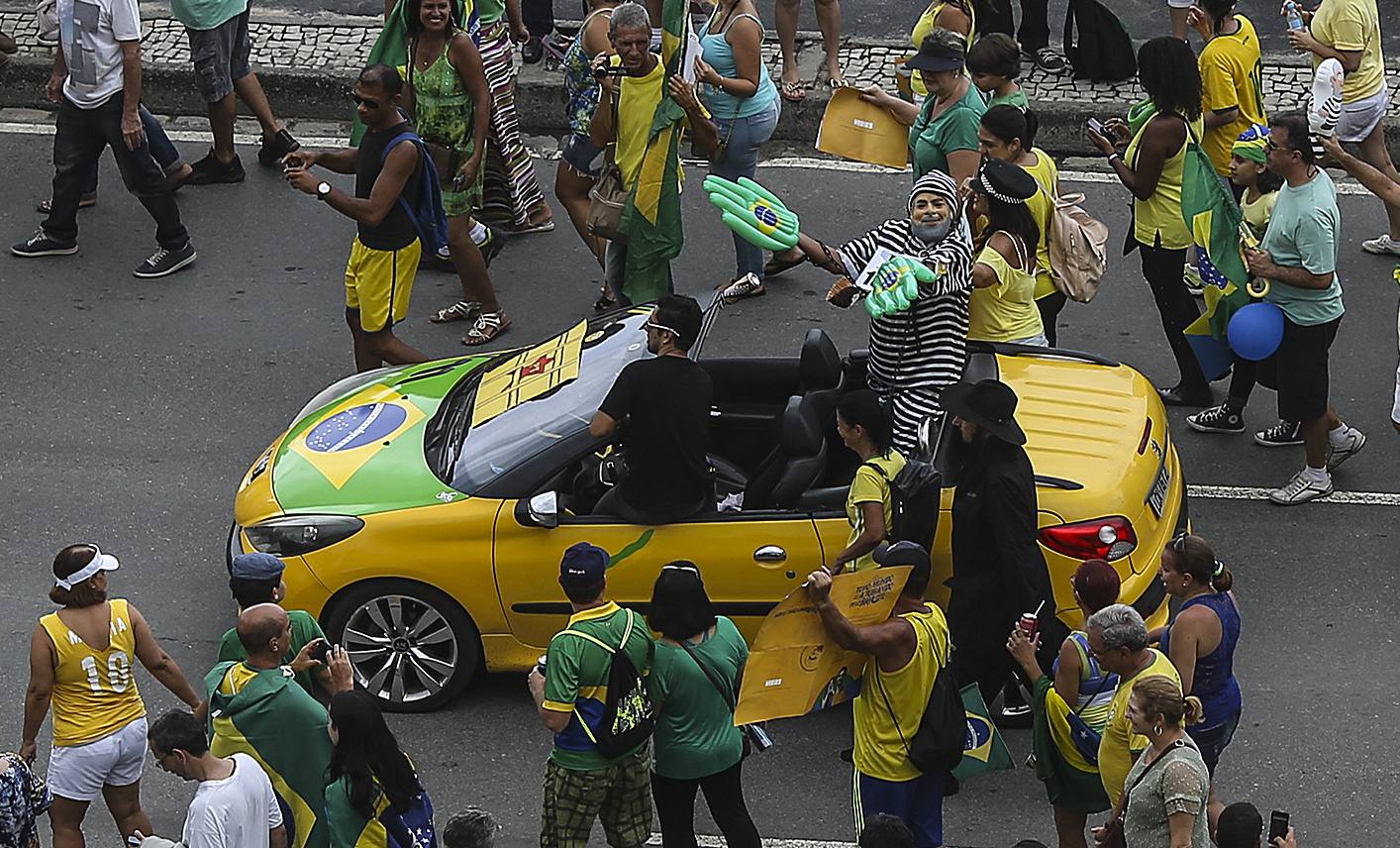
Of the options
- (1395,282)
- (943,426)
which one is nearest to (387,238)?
(943,426)

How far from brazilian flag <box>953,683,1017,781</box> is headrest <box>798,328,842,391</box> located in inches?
81.9

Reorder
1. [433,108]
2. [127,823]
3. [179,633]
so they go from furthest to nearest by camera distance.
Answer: [433,108] → [179,633] → [127,823]

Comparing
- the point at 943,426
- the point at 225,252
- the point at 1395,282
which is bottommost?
the point at 225,252

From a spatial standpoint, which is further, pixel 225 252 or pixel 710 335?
pixel 225 252

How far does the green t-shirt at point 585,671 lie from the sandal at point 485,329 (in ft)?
16.1

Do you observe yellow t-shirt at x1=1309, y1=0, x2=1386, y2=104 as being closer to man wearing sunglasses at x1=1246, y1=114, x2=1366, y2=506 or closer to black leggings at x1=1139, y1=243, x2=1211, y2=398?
black leggings at x1=1139, y1=243, x2=1211, y2=398

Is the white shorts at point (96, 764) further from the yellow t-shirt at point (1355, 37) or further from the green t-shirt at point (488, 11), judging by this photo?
the yellow t-shirt at point (1355, 37)

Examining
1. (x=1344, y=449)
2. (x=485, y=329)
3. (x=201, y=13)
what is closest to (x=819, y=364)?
(x=1344, y=449)

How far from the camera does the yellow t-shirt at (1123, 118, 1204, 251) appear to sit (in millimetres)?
10008

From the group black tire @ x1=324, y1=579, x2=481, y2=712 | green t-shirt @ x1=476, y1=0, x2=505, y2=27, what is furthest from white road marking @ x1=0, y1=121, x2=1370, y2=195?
black tire @ x1=324, y1=579, x2=481, y2=712

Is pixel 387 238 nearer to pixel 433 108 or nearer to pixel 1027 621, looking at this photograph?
pixel 433 108

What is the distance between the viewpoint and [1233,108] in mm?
11016

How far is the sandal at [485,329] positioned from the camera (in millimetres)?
11086

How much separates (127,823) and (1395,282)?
8.04 metres
